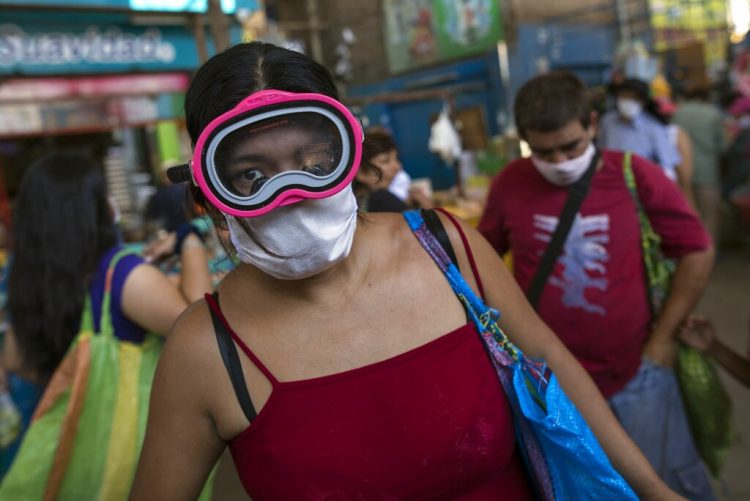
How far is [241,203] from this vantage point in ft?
3.90

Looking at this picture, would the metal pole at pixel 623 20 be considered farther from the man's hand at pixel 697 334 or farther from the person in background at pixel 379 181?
the man's hand at pixel 697 334

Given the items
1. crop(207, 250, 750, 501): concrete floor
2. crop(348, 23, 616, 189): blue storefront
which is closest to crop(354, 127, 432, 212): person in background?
crop(207, 250, 750, 501): concrete floor

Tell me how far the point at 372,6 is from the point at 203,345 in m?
16.0

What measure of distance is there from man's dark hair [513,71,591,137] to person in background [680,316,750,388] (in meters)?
0.88

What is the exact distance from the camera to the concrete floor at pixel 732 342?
344 centimetres

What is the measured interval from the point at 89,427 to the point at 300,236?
1363 millimetres

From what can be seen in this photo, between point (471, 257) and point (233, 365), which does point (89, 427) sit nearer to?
point (233, 365)

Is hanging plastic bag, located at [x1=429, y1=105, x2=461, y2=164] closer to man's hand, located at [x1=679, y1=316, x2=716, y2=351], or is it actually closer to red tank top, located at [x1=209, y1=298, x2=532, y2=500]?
man's hand, located at [x1=679, y1=316, x2=716, y2=351]

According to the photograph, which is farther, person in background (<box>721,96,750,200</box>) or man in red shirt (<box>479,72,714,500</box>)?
person in background (<box>721,96,750,200</box>)

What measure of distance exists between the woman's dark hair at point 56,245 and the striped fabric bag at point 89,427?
200mm

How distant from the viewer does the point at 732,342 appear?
531cm

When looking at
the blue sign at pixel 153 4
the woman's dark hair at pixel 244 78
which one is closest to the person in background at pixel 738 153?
the blue sign at pixel 153 4

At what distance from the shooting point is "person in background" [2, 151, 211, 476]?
7.80ft

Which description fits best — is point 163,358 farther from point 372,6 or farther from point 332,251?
point 372,6
